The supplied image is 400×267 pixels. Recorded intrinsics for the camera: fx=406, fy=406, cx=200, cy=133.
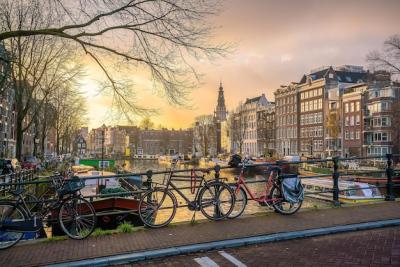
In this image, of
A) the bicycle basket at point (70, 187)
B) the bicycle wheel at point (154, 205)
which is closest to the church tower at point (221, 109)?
the bicycle wheel at point (154, 205)

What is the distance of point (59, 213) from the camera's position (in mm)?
7094

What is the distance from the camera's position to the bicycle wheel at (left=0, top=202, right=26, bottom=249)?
21.4 feet

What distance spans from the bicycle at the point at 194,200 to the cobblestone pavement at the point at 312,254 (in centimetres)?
178

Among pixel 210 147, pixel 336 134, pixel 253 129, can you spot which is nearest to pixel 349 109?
pixel 336 134

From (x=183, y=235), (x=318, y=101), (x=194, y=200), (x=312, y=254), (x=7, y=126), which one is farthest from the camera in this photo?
(x=318, y=101)

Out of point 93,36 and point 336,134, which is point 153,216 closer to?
point 93,36

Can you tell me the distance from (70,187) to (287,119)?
79750mm

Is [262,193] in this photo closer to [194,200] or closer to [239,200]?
[239,200]

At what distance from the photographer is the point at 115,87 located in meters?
11.1

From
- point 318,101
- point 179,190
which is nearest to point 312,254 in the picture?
point 179,190

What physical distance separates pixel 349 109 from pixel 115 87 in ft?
196

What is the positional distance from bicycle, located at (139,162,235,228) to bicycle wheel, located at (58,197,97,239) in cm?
98

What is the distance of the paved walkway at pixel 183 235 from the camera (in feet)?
20.0

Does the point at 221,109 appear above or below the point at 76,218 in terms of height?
above
